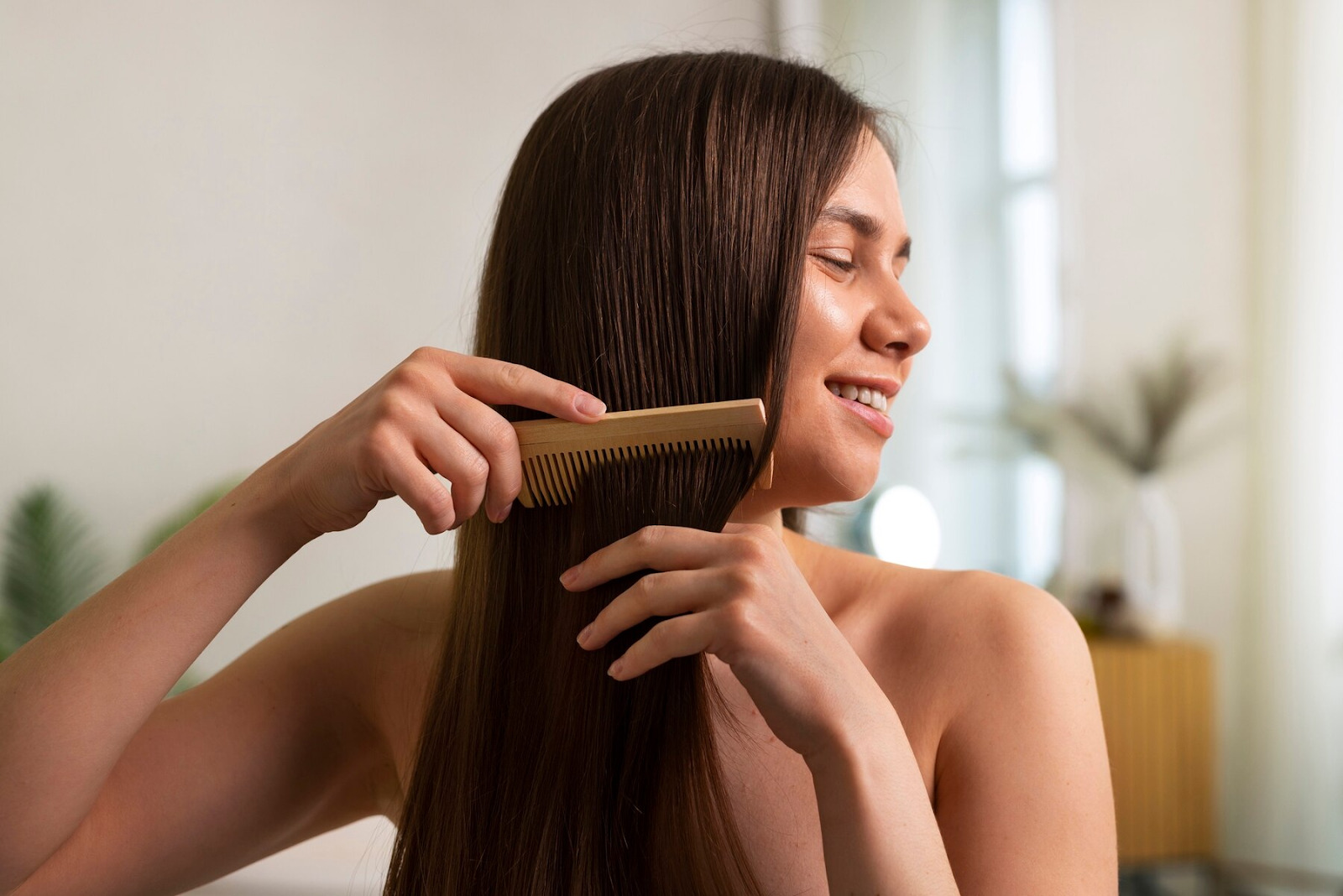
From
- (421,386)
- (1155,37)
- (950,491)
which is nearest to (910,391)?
(950,491)

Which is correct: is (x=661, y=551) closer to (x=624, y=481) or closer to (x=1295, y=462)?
(x=624, y=481)

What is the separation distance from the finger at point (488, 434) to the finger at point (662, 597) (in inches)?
5.4

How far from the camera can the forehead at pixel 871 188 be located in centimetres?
106

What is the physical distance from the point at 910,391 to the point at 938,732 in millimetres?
3304

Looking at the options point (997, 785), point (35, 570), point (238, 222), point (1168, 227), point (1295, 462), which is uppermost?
point (238, 222)

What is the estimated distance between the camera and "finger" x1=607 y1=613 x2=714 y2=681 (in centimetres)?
83

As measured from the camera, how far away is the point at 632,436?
89cm

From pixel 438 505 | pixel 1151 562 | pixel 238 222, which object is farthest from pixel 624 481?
pixel 1151 562

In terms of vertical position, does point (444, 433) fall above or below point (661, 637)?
above

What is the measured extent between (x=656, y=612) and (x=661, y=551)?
5 centimetres

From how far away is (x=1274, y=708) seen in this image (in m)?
3.78

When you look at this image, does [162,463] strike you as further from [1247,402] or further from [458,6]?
[1247,402]

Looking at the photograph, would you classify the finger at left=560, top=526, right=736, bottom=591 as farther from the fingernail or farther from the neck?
the neck

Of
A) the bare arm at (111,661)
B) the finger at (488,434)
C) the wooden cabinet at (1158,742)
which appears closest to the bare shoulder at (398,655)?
the bare arm at (111,661)
